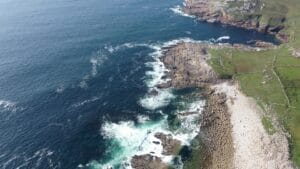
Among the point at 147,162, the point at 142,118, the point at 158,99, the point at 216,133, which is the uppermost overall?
the point at 158,99

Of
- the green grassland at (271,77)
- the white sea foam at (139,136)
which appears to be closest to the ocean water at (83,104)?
the white sea foam at (139,136)

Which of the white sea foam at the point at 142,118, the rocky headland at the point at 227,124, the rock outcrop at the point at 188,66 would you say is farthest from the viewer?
the rock outcrop at the point at 188,66

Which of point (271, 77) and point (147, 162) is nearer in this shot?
point (147, 162)

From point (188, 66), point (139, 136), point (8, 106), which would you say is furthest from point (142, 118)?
point (8, 106)

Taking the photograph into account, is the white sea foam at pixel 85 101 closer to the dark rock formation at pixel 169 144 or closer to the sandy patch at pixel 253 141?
the dark rock formation at pixel 169 144

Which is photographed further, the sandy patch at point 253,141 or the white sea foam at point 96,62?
the white sea foam at point 96,62

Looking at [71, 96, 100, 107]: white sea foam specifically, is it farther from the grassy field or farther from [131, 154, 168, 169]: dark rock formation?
the grassy field

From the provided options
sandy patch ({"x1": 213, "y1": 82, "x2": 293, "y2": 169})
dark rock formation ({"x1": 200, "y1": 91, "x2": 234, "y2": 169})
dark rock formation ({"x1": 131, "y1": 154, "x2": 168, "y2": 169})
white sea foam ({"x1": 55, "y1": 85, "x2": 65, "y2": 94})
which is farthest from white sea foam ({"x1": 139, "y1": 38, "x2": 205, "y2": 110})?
white sea foam ({"x1": 55, "y1": 85, "x2": 65, "y2": 94})

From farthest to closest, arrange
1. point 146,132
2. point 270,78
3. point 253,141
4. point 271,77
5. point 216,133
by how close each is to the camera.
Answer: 1. point 271,77
2. point 270,78
3. point 146,132
4. point 216,133
5. point 253,141

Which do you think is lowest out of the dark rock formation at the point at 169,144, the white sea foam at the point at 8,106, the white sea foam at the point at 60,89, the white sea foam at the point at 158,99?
the dark rock formation at the point at 169,144

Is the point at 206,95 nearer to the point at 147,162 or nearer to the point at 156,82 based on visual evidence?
the point at 156,82
